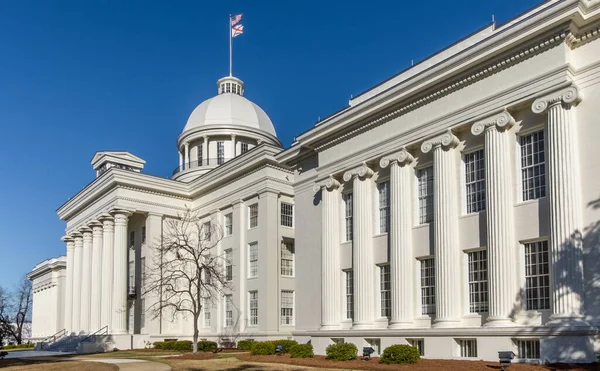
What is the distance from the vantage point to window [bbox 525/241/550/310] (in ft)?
65.4

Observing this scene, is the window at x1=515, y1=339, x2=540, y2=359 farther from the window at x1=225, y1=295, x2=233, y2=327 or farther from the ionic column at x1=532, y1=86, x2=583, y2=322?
the window at x1=225, y1=295, x2=233, y2=327

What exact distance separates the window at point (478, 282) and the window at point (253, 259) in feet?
63.5

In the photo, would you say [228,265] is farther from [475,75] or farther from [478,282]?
[475,75]

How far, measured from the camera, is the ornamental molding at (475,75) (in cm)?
2036

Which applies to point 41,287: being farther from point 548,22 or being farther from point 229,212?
point 548,22

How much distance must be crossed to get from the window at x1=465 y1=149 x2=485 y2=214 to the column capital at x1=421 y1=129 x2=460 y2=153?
0.77m

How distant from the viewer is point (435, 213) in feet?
77.3

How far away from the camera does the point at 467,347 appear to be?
21.5 metres

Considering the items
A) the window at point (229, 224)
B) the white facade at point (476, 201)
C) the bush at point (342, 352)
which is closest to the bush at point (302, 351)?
the white facade at point (476, 201)

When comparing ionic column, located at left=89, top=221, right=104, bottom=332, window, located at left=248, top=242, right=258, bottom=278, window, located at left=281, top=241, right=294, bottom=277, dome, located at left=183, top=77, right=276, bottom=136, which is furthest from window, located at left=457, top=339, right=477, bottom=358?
dome, located at left=183, top=77, right=276, bottom=136

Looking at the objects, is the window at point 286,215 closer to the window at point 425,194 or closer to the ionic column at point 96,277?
the ionic column at point 96,277

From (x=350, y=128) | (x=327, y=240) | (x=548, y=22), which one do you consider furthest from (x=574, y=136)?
(x=327, y=240)

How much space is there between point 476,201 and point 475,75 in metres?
4.69

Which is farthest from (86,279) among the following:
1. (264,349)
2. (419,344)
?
(419,344)
